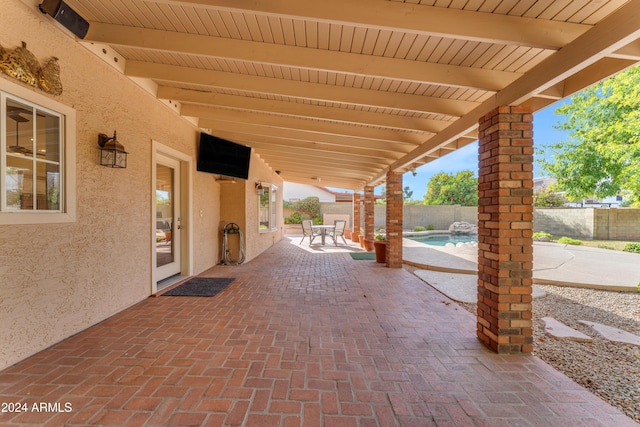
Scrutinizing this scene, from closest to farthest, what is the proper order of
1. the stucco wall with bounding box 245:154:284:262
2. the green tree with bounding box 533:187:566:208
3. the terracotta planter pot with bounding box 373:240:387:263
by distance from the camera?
1. the terracotta planter pot with bounding box 373:240:387:263
2. the stucco wall with bounding box 245:154:284:262
3. the green tree with bounding box 533:187:566:208

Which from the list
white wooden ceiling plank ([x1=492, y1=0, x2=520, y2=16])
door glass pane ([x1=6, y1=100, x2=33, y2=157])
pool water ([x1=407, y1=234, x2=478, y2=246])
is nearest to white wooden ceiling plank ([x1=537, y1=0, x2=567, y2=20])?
white wooden ceiling plank ([x1=492, y1=0, x2=520, y2=16])

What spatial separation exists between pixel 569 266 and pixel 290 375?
22.3 ft

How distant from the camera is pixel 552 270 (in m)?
5.33

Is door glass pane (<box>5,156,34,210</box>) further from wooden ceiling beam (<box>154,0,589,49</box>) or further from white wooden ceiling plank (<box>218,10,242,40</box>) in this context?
white wooden ceiling plank (<box>218,10,242,40</box>)

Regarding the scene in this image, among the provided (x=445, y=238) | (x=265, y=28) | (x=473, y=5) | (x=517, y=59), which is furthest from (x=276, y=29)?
(x=445, y=238)

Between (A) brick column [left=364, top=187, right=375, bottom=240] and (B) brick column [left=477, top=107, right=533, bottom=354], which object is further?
(A) brick column [left=364, top=187, right=375, bottom=240]

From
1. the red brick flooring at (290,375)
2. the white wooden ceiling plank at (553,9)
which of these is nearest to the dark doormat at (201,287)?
the red brick flooring at (290,375)

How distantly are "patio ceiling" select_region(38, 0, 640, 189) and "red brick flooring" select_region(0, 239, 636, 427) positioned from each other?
2.28 meters

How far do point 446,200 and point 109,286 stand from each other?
24.0m

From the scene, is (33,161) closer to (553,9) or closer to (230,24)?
(230,24)

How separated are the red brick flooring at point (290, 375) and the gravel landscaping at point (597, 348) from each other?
22 cm

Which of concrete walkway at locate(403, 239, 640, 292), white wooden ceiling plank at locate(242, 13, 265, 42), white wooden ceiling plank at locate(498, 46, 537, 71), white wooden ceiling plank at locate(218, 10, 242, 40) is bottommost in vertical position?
concrete walkway at locate(403, 239, 640, 292)

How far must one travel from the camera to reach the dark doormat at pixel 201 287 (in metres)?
3.83

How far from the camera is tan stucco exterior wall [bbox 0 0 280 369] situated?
81.1 inches
